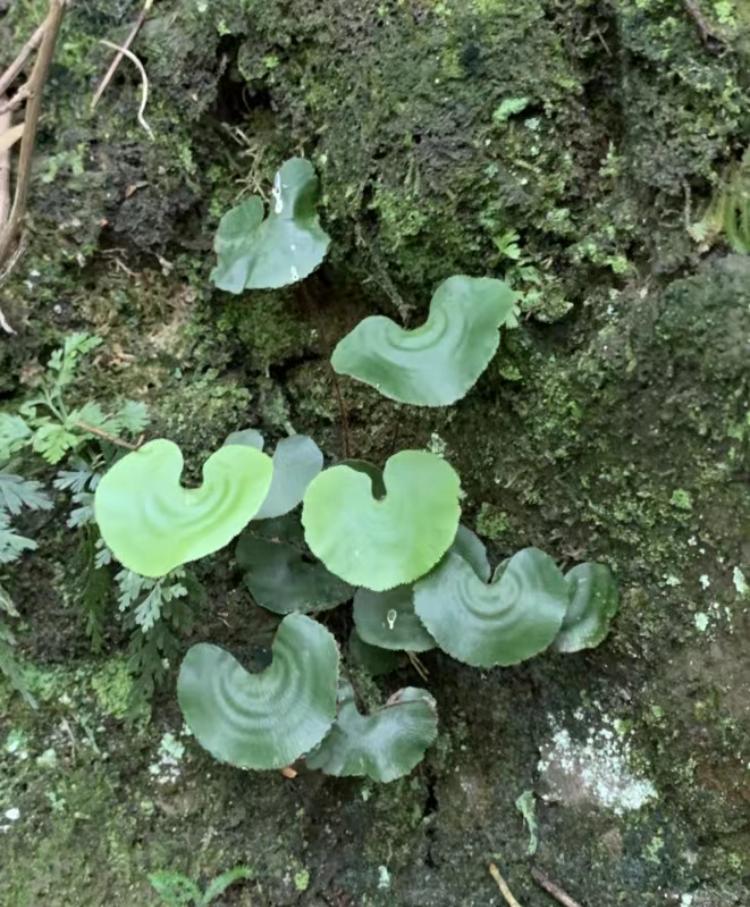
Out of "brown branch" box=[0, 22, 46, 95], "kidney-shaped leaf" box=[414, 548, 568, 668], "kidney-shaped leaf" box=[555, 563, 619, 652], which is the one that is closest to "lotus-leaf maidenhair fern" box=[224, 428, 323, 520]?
"kidney-shaped leaf" box=[414, 548, 568, 668]

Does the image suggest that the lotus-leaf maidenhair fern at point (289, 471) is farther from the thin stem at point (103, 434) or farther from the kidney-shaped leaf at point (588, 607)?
the kidney-shaped leaf at point (588, 607)

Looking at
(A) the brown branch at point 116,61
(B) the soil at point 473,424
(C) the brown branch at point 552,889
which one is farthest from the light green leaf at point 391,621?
(A) the brown branch at point 116,61

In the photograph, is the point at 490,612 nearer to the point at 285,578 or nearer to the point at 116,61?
the point at 285,578

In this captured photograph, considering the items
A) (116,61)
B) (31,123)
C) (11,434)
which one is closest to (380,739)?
(11,434)

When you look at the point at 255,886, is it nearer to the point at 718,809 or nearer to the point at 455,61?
the point at 718,809

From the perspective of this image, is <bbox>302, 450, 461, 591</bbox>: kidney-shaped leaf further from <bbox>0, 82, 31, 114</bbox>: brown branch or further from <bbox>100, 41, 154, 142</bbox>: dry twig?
<bbox>0, 82, 31, 114</bbox>: brown branch
